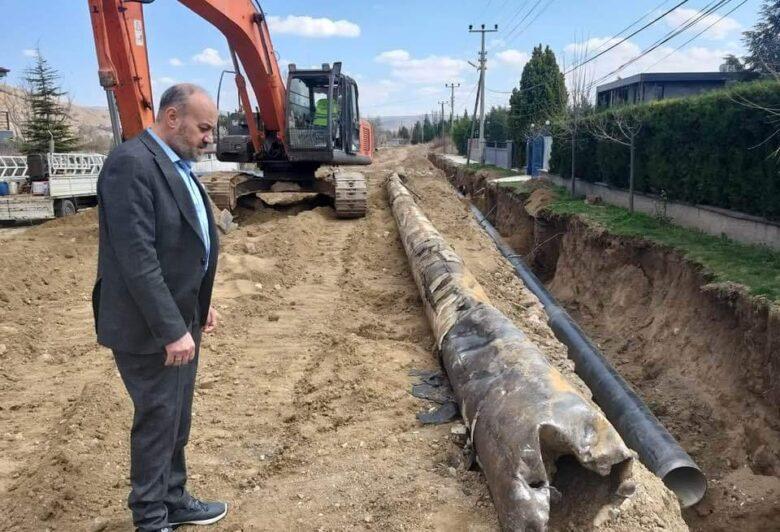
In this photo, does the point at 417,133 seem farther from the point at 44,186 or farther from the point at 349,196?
the point at 349,196

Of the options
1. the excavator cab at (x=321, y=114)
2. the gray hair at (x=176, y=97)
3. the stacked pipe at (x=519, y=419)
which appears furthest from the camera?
the excavator cab at (x=321, y=114)

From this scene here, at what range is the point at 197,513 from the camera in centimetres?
292

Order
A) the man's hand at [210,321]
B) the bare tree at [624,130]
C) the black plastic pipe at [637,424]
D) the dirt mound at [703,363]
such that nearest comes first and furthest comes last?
the man's hand at [210,321]
the black plastic pipe at [637,424]
the dirt mound at [703,363]
the bare tree at [624,130]

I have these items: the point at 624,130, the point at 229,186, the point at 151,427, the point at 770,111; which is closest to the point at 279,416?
the point at 151,427

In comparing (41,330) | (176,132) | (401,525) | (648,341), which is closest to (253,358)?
(41,330)

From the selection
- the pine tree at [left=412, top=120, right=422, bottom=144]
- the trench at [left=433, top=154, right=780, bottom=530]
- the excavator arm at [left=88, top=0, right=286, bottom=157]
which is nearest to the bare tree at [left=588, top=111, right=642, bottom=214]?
the trench at [left=433, top=154, right=780, bottom=530]

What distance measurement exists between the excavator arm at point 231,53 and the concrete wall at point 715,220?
23.6 ft

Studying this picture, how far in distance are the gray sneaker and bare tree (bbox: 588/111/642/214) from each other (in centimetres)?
1115

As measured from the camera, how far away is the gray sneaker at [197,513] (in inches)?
113

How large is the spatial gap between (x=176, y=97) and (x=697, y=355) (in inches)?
267

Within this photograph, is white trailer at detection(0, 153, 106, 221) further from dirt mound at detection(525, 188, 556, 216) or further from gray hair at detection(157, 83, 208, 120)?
→ gray hair at detection(157, 83, 208, 120)

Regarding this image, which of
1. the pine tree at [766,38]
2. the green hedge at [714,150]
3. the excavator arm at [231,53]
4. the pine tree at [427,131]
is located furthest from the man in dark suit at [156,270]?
the pine tree at [427,131]

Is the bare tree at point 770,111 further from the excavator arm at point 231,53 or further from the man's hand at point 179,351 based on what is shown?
the man's hand at point 179,351

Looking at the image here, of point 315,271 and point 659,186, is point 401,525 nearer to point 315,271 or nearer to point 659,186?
point 315,271
